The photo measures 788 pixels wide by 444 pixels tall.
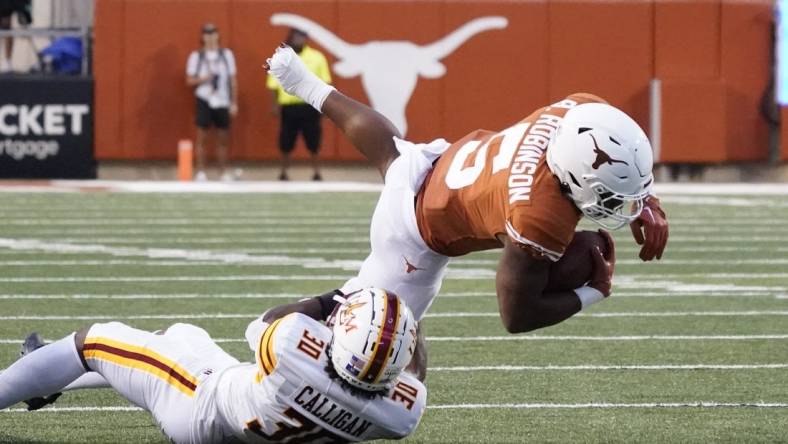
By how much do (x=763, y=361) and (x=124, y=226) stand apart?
693 centimetres

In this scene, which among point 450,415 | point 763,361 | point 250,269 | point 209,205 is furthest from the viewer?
point 209,205

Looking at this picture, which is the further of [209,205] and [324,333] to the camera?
[209,205]

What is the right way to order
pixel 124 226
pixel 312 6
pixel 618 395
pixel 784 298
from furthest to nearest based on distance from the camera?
pixel 312 6 → pixel 124 226 → pixel 784 298 → pixel 618 395

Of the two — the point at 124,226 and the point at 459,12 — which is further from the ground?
the point at 459,12

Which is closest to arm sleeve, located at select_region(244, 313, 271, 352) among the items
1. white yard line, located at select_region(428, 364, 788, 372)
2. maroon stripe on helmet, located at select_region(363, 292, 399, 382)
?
maroon stripe on helmet, located at select_region(363, 292, 399, 382)

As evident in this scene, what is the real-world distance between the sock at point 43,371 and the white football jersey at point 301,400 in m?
0.46

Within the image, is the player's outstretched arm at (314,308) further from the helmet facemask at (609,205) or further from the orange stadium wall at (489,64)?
the orange stadium wall at (489,64)

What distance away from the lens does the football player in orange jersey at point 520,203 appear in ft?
15.9

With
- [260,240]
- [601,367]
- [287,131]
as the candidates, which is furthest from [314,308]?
[287,131]

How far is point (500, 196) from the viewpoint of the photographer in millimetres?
5012

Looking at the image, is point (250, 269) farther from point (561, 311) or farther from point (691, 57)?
point (691, 57)

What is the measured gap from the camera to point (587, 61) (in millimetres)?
18609

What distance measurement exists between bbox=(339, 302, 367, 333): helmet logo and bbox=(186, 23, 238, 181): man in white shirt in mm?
13174

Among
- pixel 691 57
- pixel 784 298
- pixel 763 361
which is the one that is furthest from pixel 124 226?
pixel 691 57
